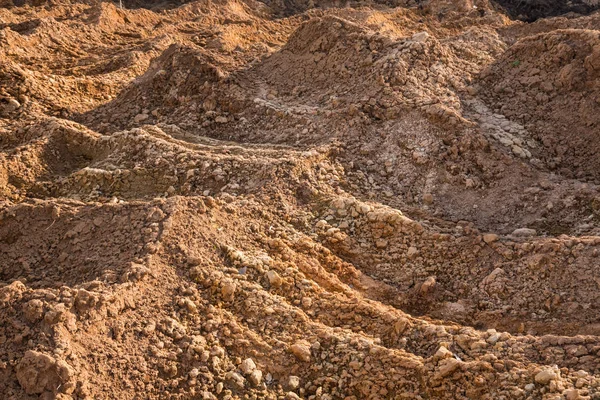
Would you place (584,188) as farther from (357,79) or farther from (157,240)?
(157,240)

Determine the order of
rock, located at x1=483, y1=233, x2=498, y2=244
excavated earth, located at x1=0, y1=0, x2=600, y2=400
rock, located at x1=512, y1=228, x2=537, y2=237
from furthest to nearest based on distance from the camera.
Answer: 1. rock, located at x1=512, y1=228, x2=537, y2=237
2. rock, located at x1=483, y1=233, x2=498, y2=244
3. excavated earth, located at x1=0, y1=0, x2=600, y2=400

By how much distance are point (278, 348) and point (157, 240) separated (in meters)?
1.32

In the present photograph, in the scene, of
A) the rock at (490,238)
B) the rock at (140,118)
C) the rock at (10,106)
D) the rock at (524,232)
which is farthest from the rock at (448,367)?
the rock at (10,106)

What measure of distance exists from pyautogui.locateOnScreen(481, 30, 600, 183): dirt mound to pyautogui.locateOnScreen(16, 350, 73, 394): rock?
5209 mm

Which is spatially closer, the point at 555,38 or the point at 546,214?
the point at 546,214

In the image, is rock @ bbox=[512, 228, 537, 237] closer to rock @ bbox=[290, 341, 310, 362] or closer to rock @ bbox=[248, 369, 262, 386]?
rock @ bbox=[290, 341, 310, 362]

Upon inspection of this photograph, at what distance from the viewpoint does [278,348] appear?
4.77m

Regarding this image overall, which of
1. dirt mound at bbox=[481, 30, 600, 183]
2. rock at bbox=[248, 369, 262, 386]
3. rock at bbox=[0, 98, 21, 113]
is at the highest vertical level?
dirt mound at bbox=[481, 30, 600, 183]

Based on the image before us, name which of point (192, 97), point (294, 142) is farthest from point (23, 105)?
point (294, 142)

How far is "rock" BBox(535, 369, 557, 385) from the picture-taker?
13.6 feet

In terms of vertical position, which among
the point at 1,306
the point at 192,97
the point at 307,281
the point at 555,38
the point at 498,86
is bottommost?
the point at 1,306

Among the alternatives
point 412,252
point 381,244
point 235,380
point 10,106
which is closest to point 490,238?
point 412,252

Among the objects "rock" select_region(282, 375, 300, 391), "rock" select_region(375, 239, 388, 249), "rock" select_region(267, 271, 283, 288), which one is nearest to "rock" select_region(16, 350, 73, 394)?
"rock" select_region(282, 375, 300, 391)

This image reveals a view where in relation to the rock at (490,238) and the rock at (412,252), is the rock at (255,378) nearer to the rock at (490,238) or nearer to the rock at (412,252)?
the rock at (412,252)
